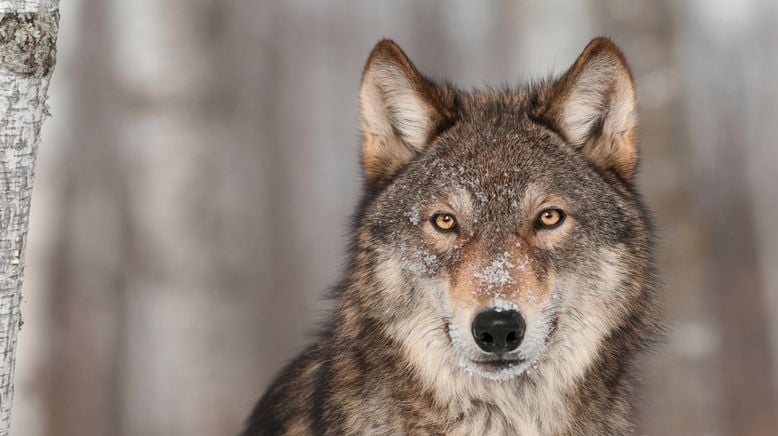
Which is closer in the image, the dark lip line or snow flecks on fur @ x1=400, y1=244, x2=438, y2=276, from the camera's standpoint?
the dark lip line

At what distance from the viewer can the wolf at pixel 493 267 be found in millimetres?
3572

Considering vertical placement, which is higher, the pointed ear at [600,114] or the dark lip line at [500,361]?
the pointed ear at [600,114]

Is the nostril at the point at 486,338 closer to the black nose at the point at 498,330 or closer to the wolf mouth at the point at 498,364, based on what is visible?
the black nose at the point at 498,330

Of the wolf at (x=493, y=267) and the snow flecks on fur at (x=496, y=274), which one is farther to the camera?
the wolf at (x=493, y=267)

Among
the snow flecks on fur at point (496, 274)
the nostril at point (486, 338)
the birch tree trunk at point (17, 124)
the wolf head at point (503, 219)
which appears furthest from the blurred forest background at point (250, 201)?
the birch tree trunk at point (17, 124)

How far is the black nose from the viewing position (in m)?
3.38

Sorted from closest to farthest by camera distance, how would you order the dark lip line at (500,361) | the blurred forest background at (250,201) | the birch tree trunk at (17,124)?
the birch tree trunk at (17,124) < the dark lip line at (500,361) < the blurred forest background at (250,201)

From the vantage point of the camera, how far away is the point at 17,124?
295cm

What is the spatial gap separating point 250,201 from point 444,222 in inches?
492

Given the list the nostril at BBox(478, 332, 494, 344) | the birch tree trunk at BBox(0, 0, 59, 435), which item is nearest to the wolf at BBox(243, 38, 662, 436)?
the nostril at BBox(478, 332, 494, 344)

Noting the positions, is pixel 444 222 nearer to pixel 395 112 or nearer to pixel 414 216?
pixel 414 216

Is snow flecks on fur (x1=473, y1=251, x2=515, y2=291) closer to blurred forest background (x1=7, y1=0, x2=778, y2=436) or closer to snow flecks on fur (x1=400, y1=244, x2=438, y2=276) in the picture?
snow flecks on fur (x1=400, y1=244, x2=438, y2=276)

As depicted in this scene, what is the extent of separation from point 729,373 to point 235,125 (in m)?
8.61

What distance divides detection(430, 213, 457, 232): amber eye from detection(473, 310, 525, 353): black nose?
A: 0.44 m
